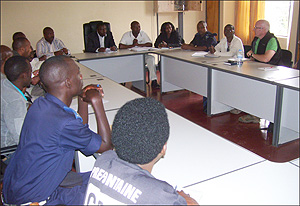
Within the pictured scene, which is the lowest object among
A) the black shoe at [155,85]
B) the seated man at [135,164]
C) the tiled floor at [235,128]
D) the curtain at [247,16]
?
the tiled floor at [235,128]

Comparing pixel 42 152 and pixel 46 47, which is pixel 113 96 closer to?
pixel 42 152

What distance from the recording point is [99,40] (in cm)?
571

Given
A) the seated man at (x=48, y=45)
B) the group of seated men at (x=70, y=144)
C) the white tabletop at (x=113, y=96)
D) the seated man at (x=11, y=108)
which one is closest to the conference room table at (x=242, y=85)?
the white tabletop at (x=113, y=96)

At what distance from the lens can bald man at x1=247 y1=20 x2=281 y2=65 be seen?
4055 millimetres

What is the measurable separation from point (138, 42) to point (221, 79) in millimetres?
2506

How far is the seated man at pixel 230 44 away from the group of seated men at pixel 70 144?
10.6 ft

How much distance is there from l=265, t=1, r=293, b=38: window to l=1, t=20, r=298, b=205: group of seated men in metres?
6.09

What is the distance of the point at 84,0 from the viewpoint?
6902 mm

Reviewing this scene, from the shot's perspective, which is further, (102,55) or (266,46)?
(102,55)

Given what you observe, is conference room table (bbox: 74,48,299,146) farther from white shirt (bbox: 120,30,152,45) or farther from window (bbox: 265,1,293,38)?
window (bbox: 265,1,293,38)

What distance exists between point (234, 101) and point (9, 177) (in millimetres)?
3037

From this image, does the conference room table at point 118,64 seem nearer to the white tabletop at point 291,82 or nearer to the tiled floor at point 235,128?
the tiled floor at point 235,128

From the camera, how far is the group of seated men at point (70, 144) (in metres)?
0.95

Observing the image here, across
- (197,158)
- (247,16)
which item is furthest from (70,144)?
(247,16)
